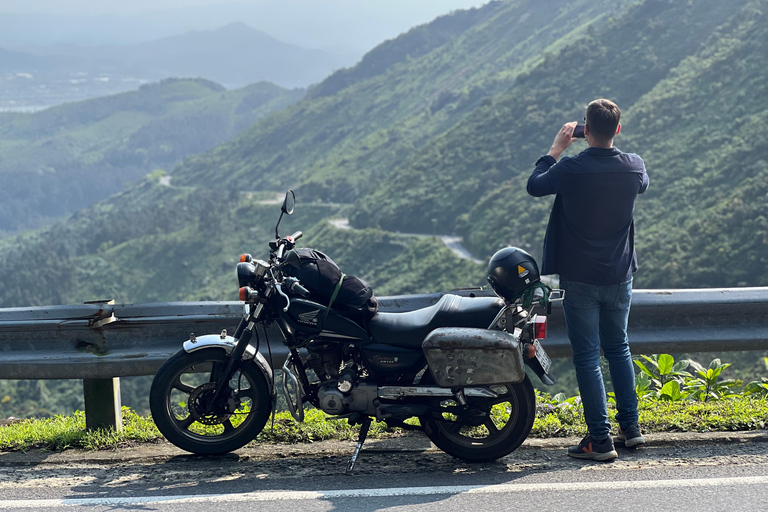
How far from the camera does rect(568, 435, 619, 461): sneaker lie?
4250 mm

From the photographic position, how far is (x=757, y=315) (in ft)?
16.3

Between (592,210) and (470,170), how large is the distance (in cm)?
8518

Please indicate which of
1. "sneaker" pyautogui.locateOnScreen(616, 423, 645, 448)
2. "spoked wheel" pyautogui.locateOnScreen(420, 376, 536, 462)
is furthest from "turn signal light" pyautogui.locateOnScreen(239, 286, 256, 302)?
"sneaker" pyautogui.locateOnScreen(616, 423, 645, 448)

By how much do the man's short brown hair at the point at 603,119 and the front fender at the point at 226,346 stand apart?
7.00 ft

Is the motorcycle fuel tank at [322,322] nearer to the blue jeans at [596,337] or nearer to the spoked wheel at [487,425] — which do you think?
the spoked wheel at [487,425]

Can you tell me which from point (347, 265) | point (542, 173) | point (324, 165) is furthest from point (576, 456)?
point (324, 165)

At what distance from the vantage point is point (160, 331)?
4883 millimetres

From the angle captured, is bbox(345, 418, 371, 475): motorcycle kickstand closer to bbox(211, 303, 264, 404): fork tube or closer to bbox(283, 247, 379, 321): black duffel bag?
bbox(283, 247, 379, 321): black duffel bag

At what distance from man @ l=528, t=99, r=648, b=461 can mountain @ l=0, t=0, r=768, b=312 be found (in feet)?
134

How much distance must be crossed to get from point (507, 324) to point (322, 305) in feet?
3.15

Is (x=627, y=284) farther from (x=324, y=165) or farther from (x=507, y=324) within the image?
(x=324, y=165)

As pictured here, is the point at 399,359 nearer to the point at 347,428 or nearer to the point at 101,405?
the point at 347,428

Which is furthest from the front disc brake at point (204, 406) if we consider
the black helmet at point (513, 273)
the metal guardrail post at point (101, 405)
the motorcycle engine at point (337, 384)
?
the black helmet at point (513, 273)

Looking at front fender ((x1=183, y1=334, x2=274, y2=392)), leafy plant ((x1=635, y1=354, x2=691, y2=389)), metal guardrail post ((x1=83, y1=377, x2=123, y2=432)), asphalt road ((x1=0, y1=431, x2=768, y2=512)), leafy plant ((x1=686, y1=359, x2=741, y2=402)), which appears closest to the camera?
asphalt road ((x1=0, y1=431, x2=768, y2=512))
